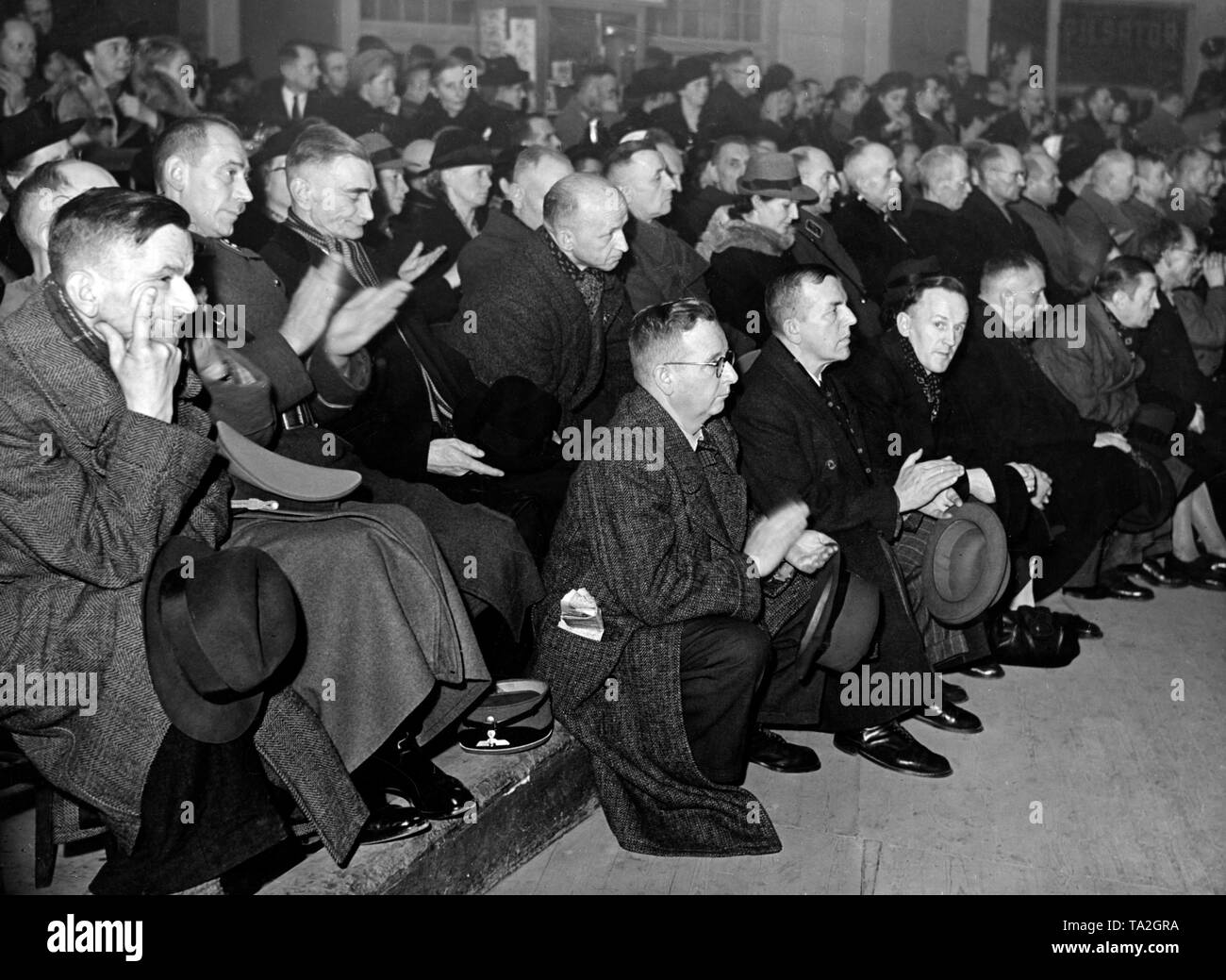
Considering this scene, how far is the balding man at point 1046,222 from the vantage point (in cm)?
686

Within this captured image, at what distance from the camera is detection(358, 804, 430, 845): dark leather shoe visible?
2.71 metres

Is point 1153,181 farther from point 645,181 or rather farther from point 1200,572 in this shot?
point 645,181

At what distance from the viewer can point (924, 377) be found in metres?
4.32

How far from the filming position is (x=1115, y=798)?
3441 mm

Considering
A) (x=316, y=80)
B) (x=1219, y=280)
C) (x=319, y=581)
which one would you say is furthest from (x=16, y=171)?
(x=1219, y=280)

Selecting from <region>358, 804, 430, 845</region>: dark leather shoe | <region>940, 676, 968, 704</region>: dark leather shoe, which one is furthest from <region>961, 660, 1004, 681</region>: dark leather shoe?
<region>358, 804, 430, 845</region>: dark leather shoe

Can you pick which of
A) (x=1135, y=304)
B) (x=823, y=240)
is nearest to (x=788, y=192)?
(x=823, y=240)

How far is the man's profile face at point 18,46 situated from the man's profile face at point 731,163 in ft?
9.68

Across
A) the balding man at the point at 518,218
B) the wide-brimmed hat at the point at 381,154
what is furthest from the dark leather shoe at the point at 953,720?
the wide-brimmed hat at the point at 381,154

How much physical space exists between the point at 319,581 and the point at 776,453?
1.50 meters

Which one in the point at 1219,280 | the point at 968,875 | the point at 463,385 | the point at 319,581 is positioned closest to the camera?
the point at 319,581

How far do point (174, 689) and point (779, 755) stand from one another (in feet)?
5.95

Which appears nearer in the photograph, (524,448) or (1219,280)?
(524,448)

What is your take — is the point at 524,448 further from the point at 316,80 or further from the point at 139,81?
the point at 316,80
